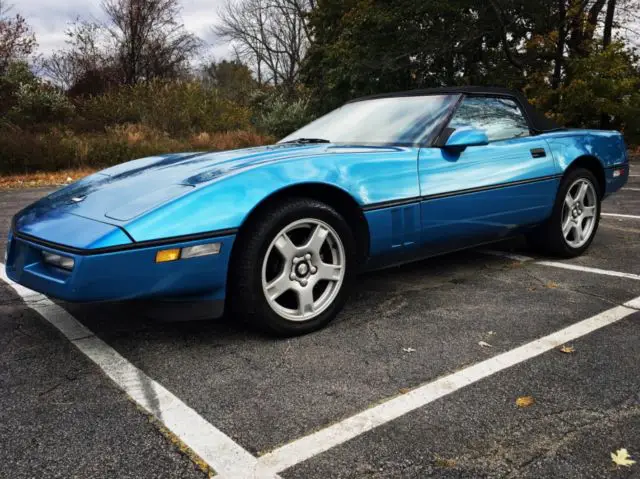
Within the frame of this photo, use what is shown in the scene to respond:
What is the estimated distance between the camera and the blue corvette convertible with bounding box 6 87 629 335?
2396 mm

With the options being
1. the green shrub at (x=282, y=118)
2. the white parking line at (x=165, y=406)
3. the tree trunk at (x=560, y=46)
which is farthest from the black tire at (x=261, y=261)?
the tree trunk at (x=560, y=46)

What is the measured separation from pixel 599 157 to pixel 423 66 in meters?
14.7

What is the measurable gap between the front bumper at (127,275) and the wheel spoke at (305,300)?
0.41 metres

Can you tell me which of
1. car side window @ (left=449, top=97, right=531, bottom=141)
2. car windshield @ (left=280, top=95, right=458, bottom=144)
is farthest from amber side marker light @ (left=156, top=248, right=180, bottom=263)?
car side window @ (left=449, top=97, right=531, bottom=141)

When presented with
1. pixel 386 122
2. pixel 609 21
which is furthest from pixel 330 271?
pixel 609 21

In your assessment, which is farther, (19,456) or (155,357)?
(155,357)

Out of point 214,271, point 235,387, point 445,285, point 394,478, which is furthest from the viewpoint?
point 445,285

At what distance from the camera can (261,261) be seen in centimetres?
261

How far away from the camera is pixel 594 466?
1735 millimetres

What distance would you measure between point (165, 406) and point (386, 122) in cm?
225

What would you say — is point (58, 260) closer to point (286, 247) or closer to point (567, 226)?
point (286, 247)

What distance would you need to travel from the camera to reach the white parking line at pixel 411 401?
5.89ft

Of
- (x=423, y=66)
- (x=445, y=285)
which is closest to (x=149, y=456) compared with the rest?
(x=445, y=285)

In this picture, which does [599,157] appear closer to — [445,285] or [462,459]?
[445,285]
